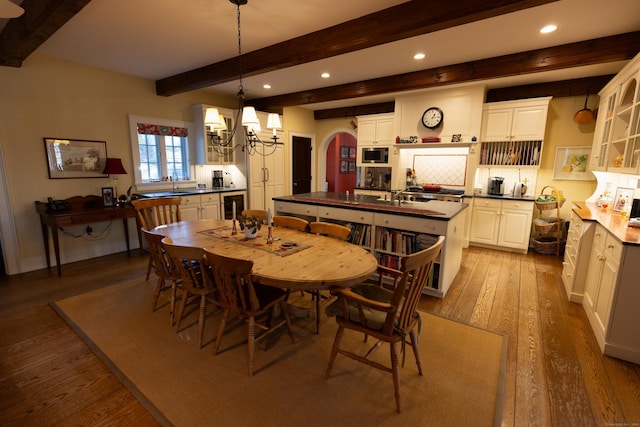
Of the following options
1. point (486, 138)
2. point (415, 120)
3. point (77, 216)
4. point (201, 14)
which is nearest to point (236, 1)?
point (201, 14)

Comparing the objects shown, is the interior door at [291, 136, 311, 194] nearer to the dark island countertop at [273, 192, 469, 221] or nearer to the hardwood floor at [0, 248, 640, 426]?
the dark island countertop at [273, 192, 469, 221]

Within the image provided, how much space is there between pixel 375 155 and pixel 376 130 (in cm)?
50

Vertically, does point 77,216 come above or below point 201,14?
below

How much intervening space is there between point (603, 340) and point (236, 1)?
12.7ft

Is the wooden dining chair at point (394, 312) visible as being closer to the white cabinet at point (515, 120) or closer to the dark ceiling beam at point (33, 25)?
the dark ceiling beam at point (33, 25)

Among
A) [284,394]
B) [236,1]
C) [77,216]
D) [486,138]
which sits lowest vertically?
[284,394]

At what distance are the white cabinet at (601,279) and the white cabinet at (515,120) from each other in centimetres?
226

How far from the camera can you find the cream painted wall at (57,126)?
140 inches

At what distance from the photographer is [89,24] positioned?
9.21ft

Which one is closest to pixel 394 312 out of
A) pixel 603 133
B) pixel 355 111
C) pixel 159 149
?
pixel 603 133

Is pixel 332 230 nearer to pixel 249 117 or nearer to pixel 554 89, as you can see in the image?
pixel 249 117

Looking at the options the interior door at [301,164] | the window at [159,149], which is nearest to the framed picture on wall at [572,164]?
the interior door at [301,164]

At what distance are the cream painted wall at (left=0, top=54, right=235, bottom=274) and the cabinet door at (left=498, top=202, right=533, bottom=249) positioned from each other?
5857 millimetres

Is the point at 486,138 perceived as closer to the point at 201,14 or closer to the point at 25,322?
the point at 201,14
